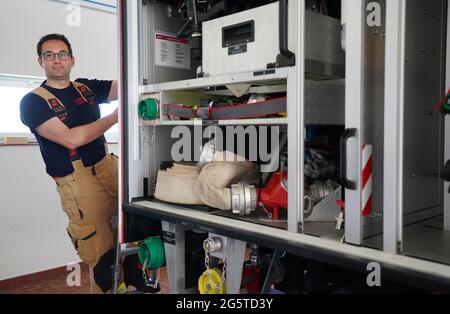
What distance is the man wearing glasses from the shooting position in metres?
3.32

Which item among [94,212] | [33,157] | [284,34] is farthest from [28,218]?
[284,34]

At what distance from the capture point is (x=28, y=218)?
436cm

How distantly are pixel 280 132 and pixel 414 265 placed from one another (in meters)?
1.14

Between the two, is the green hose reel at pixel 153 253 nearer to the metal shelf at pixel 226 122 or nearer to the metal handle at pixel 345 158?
the metal shelf at pixel 226 122

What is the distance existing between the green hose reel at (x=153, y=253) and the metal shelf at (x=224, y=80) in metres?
0.97

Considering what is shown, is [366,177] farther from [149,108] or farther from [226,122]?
[149,108]

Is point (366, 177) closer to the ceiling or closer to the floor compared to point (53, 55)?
closer to the floor

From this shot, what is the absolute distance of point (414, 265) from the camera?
1.46m

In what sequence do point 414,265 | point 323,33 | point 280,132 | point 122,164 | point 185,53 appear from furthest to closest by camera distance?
point 185,53 → point 122,164 → point 280,132 → point 323,33 → point 414,265

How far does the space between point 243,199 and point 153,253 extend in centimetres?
83

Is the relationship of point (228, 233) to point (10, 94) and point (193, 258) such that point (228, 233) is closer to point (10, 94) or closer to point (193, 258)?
point (193, 258)

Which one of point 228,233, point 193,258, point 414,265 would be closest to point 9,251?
point 193,258

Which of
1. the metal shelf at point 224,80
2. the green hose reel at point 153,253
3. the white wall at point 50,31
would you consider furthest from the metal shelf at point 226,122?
the white wall at point 50,31

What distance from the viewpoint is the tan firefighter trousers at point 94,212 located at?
3406mm
